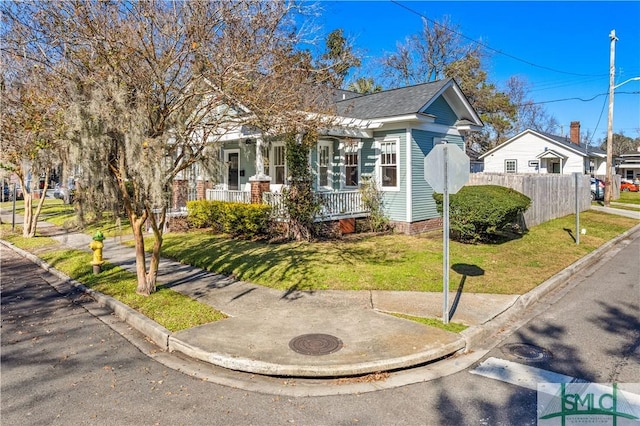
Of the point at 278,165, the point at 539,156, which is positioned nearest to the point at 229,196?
the point at 278,165

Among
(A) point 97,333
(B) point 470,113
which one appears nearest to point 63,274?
(A) point 97,333

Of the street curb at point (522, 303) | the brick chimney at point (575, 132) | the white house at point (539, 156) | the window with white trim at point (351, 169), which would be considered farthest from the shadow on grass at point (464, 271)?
the brick chimney at point (575, 132)

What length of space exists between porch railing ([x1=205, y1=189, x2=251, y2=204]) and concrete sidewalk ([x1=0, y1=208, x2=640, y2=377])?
6460mm

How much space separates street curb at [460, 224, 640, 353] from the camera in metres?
5.49

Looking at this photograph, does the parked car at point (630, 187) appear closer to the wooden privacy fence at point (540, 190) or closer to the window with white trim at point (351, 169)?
the wooden privacy fence at point (540, 190)

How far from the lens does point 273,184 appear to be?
15766mm

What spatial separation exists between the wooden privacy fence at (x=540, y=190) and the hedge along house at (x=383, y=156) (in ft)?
7.47

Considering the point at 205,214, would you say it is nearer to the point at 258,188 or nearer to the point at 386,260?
the point at 258,188

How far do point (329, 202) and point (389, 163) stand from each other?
3020 mm

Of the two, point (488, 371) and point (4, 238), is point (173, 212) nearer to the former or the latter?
point (4, 238)

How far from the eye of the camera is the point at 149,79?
6.39 metres

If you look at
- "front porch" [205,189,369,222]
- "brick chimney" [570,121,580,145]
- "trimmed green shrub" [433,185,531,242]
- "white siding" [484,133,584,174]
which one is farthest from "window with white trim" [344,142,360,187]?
"brick chimney" [570,121,580,145]

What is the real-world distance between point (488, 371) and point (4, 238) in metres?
16.3

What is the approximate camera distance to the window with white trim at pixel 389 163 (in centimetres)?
1488
